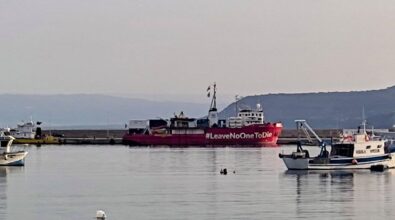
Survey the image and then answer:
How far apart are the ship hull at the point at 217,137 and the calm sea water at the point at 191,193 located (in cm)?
6166

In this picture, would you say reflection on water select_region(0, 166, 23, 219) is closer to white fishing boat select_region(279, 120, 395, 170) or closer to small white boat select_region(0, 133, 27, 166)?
small white boat select_region(0, 133, 27, 166)

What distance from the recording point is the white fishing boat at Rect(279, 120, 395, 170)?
70062 mm

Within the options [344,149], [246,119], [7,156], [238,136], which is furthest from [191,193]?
[246,119]

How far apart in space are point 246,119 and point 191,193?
92.0 m

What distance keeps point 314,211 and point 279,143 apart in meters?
110

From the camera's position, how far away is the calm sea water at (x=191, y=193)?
4238cm

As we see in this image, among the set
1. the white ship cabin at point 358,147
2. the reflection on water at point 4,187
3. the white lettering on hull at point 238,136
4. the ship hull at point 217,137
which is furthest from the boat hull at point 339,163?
the ship hull at point 217,137

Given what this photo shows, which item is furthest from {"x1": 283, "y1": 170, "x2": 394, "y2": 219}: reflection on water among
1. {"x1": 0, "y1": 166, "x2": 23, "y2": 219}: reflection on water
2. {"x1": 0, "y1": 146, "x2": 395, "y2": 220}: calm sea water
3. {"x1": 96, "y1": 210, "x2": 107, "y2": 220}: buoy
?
{"x1": 0, "y1": 166, "x2": 23, "y2": 219}: reflection on water

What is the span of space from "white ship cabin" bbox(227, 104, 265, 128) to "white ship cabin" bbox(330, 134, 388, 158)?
70709 mm

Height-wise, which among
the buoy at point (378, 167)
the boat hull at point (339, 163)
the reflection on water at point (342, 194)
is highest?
the boat hull at point (339, 163)

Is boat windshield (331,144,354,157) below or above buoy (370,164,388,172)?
above

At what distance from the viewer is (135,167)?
7794cm

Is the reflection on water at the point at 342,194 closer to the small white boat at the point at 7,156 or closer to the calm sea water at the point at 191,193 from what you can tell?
the calm sea water at the point at 191,193

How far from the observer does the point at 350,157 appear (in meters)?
70.4
